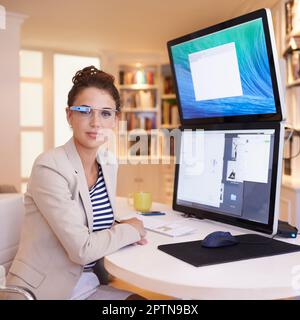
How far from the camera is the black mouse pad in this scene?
42.3 inches

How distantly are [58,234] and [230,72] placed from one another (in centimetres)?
84

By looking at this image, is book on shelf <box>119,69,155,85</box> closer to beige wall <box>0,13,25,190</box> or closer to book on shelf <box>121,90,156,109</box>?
book on shelf <box>121,90,156,109</box>

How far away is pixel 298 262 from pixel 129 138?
5563 mm

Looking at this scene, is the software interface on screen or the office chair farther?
the office chair

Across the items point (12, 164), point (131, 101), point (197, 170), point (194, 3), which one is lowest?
point (12, 164)

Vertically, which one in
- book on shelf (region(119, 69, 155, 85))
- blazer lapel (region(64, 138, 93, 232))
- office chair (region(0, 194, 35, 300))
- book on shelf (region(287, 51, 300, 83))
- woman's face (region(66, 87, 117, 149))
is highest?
book on shelf (region(119, 69, 155, 85))

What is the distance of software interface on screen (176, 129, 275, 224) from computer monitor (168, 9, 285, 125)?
0.09m

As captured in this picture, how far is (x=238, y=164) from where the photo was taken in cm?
139

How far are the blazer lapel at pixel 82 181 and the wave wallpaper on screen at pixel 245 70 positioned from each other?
1.87ft

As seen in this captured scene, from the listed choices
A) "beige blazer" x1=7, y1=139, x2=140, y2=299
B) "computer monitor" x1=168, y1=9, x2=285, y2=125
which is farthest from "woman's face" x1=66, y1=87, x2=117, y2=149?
"computer monitor" x1=168, y1=9, x2=285, y2=125

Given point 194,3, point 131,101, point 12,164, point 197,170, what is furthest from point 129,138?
point 197,170

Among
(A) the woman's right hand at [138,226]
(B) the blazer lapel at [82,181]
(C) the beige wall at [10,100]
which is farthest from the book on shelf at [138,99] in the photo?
(A) the woman's right hand at [138,226]

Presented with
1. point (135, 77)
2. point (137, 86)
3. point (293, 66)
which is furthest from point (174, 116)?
point (293, 66)
